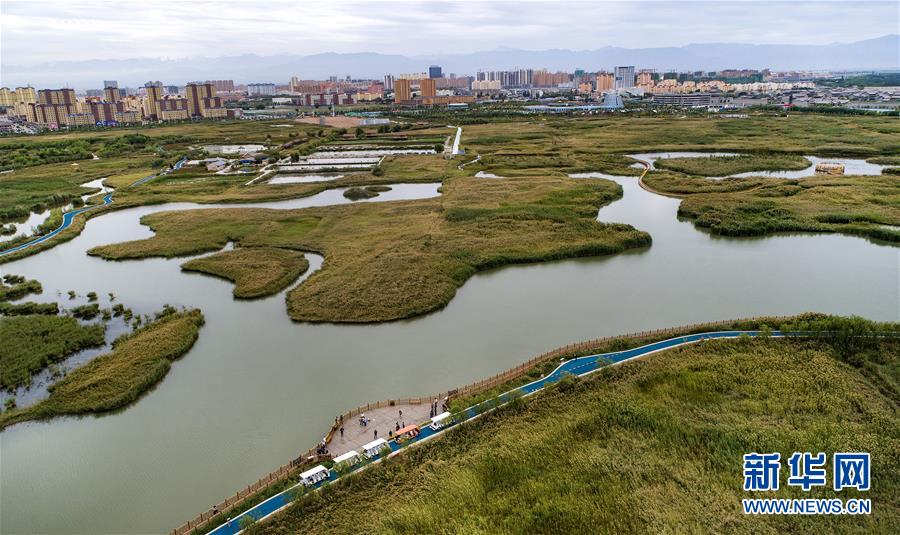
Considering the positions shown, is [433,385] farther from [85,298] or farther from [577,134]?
[577,134]

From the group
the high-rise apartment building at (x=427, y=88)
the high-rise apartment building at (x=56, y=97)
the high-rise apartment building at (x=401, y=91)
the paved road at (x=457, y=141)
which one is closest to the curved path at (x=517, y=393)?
the paved road at (x=457, y=141)

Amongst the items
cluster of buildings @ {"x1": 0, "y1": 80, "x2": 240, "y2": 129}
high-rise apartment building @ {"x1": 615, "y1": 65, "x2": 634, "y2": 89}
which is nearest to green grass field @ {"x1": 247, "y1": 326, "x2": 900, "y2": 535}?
cluster of buildings @ {"x1": 0, "y1": 80, "x2": 240, "y2": 129}

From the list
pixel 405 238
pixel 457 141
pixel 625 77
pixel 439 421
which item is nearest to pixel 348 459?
pixel 439 421

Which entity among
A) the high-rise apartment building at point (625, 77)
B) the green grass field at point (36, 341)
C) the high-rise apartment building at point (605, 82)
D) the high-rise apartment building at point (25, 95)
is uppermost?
the high-rise apartment building at point (625, 77)

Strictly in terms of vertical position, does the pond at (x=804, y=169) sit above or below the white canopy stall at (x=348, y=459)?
above

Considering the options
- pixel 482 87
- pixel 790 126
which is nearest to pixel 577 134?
pixel 790 126

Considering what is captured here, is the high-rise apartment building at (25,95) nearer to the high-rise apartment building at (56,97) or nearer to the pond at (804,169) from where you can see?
the high-rise apartment building at (56,97)

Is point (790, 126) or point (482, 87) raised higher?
point (482, 87)
